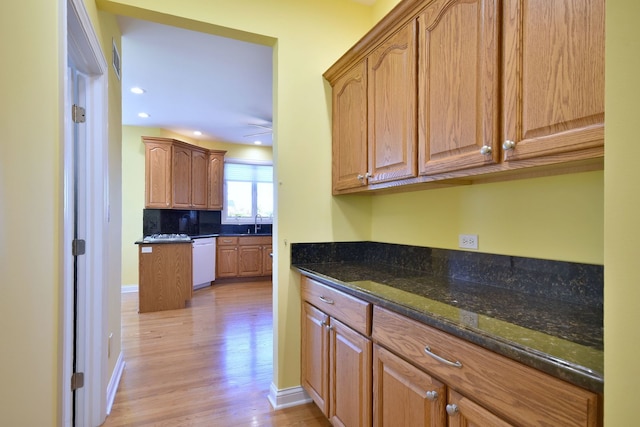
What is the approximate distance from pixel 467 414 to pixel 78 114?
2.33m

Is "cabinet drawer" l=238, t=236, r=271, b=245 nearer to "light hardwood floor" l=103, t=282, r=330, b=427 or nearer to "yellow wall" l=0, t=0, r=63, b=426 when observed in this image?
"light hardwood floor" l=103, t=282, r=330, b=427

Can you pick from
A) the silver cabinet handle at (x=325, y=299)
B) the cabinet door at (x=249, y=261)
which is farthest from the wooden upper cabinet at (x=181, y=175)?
the silver cabinet handle at (x=325, y=299)

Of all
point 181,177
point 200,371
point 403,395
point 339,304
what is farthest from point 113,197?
point 181,177

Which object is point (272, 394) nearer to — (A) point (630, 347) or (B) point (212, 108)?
(A) point (630, 347)

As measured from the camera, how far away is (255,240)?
632cm

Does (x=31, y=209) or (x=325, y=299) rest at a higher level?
(x=31, y=209)

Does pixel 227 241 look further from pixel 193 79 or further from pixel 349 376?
pixel 349 376

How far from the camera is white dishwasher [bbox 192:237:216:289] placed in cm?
541

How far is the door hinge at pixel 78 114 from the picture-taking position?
185cm

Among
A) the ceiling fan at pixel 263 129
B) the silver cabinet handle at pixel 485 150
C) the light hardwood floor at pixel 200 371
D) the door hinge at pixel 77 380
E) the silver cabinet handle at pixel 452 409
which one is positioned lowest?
the light hardwood floor at pixel 200 371

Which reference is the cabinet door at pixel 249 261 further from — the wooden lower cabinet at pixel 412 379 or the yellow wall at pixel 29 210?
the yellow wall at pixel 29 210

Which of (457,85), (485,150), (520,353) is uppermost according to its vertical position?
(457,85)

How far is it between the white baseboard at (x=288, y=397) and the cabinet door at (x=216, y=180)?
14.9 feet

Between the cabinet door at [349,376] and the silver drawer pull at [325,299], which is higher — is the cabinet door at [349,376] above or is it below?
below
